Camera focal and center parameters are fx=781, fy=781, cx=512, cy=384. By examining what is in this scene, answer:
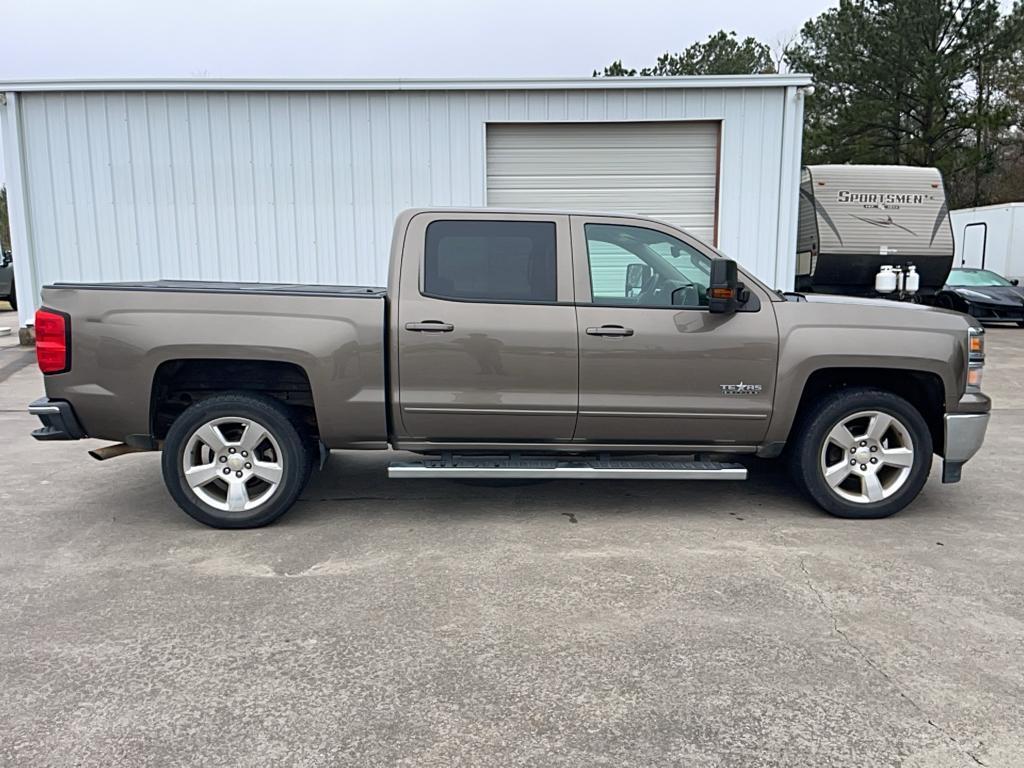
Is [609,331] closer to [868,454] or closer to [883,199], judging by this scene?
[868,454]

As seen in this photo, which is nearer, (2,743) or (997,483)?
(2,743)

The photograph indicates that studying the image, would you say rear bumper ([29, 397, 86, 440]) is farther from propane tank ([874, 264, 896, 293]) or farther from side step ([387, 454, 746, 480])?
propane tank ([874, 264, 896, 293])

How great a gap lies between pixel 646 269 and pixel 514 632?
2.51 m

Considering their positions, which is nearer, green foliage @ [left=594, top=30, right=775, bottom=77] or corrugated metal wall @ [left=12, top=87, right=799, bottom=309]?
corrugated metal wall @ [left=12, top=87, right=799, bottom=309]

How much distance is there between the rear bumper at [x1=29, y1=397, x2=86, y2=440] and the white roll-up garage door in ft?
25.9

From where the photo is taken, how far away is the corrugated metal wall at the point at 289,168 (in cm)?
1127

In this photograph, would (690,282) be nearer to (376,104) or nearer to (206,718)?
(206,718)

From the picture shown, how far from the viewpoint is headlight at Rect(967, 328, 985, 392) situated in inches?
188

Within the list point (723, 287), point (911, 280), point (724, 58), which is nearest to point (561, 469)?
point (723, 287)

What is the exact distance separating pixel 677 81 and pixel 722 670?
9.82m

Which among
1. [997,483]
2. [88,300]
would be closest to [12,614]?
[88,300]

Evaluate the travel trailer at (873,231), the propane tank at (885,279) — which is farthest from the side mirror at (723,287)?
the propane tank at (885,279)

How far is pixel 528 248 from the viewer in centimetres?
478

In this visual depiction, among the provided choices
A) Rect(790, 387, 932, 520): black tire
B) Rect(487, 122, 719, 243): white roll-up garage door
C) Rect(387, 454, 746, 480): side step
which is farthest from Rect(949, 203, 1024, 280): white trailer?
Rect(387, 454, 746, 480): side step
